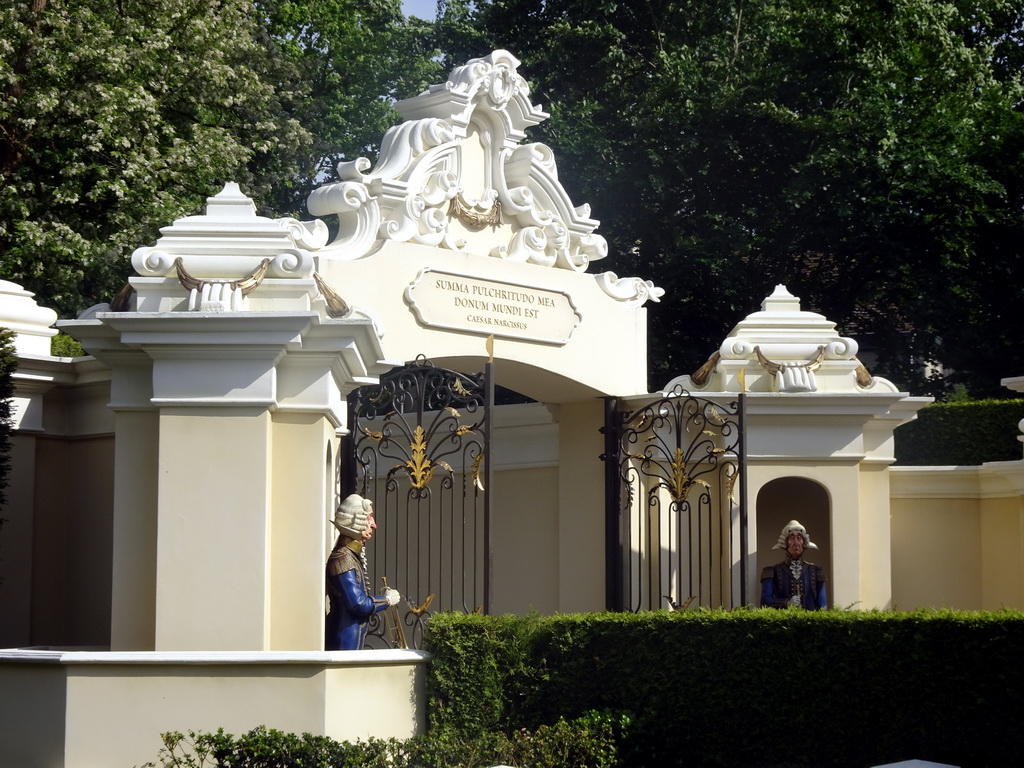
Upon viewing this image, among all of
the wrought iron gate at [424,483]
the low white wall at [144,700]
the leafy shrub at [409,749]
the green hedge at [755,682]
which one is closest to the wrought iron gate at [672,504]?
the wrought iron gate at [424,483]

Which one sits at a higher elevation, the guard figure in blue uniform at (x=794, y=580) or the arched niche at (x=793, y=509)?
the arched niche at (x=793, y=509)

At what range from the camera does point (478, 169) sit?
45.9 feet

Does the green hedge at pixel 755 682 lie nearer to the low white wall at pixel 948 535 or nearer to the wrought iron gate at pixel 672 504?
the wrought iron gate at pixel 672 504

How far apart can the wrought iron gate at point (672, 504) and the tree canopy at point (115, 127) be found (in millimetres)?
7794

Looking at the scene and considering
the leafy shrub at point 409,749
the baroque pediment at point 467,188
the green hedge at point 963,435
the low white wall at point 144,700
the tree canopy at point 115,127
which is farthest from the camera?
the green hedge at point 963,435

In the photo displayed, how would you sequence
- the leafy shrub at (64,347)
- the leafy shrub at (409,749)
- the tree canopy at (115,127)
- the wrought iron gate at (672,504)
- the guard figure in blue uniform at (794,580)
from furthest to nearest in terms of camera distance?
the tree canopy at (115,127) < the leafy shrub at (64,347) < the wrought iron gate at (672,504) < the guard figure in blue uniform at (794,580) < the leafy shrub at (409,749)

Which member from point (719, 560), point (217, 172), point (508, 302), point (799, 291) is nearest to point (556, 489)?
point (719, 560)

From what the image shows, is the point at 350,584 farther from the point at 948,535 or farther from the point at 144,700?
the point at 948,535

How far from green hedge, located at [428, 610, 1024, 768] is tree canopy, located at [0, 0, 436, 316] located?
34.4ft

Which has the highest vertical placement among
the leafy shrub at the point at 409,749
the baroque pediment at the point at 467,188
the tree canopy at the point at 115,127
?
the tree canopy at the point at 115,127

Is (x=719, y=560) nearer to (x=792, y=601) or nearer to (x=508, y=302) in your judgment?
(x=792, y=601)

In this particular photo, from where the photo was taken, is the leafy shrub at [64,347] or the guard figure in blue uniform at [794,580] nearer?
the guard figure in blue uniform at [794,580]

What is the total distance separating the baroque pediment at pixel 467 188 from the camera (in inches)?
509

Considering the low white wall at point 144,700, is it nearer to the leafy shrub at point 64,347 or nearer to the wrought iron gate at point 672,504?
the wrought iron gate at point 672,504
